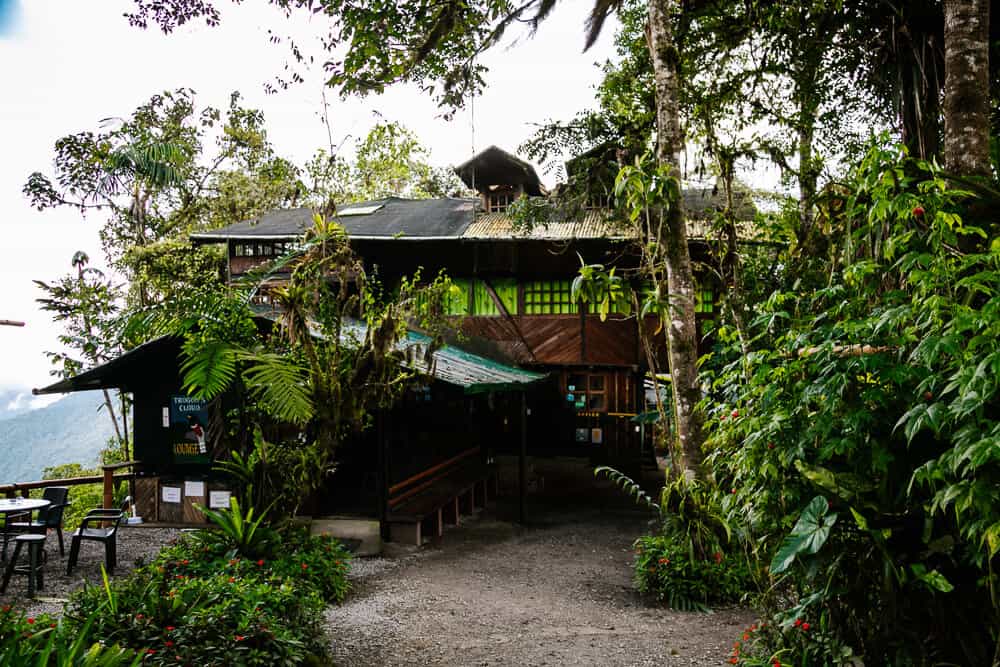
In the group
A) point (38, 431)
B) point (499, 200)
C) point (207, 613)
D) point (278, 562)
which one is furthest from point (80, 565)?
point (38, 431)

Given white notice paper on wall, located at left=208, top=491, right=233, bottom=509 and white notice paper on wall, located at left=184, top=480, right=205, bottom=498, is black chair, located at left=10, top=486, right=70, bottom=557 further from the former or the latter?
white notice paper on wall, located at left=208, top=491, right=233, bottom=509

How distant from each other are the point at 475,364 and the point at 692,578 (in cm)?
677

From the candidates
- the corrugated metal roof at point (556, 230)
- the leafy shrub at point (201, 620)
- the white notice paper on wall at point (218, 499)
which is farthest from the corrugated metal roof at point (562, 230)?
the leafy shrub at point (201, 620)

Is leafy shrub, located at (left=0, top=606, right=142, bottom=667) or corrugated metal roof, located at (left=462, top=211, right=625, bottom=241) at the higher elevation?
corrugated metal roof, located at (left=462, top=211, right=625, bottom=241)

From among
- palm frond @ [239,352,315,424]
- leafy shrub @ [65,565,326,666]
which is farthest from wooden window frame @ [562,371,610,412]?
leafy shrub @ [65,565,326,666]

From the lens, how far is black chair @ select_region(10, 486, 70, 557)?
7.62 meters

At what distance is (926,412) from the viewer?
270cm

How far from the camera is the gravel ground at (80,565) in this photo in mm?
6738

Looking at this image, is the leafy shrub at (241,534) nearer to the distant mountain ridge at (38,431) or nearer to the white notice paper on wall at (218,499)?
the white notice paper on wall at (218,499)

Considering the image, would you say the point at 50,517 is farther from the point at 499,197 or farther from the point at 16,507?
the point at 499,197

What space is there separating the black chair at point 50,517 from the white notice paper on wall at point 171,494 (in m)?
1.54

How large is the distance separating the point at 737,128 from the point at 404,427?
23.4 feet

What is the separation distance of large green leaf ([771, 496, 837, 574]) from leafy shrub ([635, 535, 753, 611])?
389 cm

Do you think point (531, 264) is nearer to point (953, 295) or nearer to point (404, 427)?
point (404, 427)
